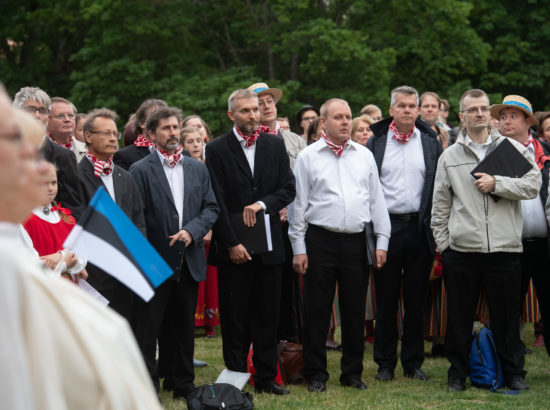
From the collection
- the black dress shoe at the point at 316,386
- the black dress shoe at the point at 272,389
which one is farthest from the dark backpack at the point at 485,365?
the black dress shoe at the point at 272,389

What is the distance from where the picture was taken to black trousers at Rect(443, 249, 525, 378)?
697cm

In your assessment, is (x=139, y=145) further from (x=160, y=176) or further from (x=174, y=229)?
(x=174, y=229)

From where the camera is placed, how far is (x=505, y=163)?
6.94 metres

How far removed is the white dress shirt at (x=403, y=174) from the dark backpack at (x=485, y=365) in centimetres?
135

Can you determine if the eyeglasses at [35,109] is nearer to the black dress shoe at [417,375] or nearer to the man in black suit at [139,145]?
the man in black suit at [139,145]

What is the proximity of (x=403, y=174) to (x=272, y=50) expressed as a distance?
1322cm

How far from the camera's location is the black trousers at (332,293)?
7.16 meters

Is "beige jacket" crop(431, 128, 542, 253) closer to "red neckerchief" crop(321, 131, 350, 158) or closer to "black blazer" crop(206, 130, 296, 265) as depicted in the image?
"red neckerchief" crop(321, 131, 350, 158)

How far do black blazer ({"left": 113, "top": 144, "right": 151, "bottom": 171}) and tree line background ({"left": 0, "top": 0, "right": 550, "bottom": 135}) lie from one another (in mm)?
10671

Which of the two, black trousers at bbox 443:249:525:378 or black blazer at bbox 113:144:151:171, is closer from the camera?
black trousers at bbox 443:249:525:378

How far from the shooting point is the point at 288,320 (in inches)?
331

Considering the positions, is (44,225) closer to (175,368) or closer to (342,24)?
(175,368)

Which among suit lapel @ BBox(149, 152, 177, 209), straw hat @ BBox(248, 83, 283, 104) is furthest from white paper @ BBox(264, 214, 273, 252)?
straw hat @ BBox(248, 83, 283, 104)

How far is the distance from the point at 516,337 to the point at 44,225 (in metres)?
A: 4.12
